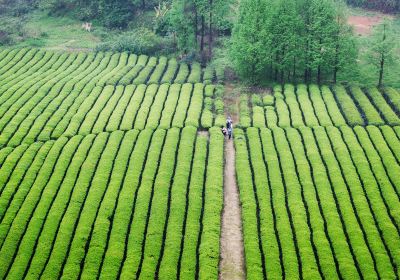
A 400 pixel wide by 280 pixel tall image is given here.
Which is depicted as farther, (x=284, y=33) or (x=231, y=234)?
(x=284, y=33)

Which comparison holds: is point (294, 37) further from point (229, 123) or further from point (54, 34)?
point (54, 34)

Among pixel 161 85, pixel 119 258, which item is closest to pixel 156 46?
pixel 161 85

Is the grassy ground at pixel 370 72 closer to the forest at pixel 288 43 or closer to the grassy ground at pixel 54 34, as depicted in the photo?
the forest at pixel 288 43

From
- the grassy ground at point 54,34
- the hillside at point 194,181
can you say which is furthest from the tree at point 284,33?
the grassy ground at point 54,34

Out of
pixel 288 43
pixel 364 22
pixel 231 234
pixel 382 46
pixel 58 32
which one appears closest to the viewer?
pixel 231 234

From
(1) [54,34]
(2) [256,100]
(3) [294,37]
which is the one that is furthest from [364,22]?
(1) [54,34]

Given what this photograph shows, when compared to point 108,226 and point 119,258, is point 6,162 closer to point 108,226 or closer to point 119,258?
point 108,226
